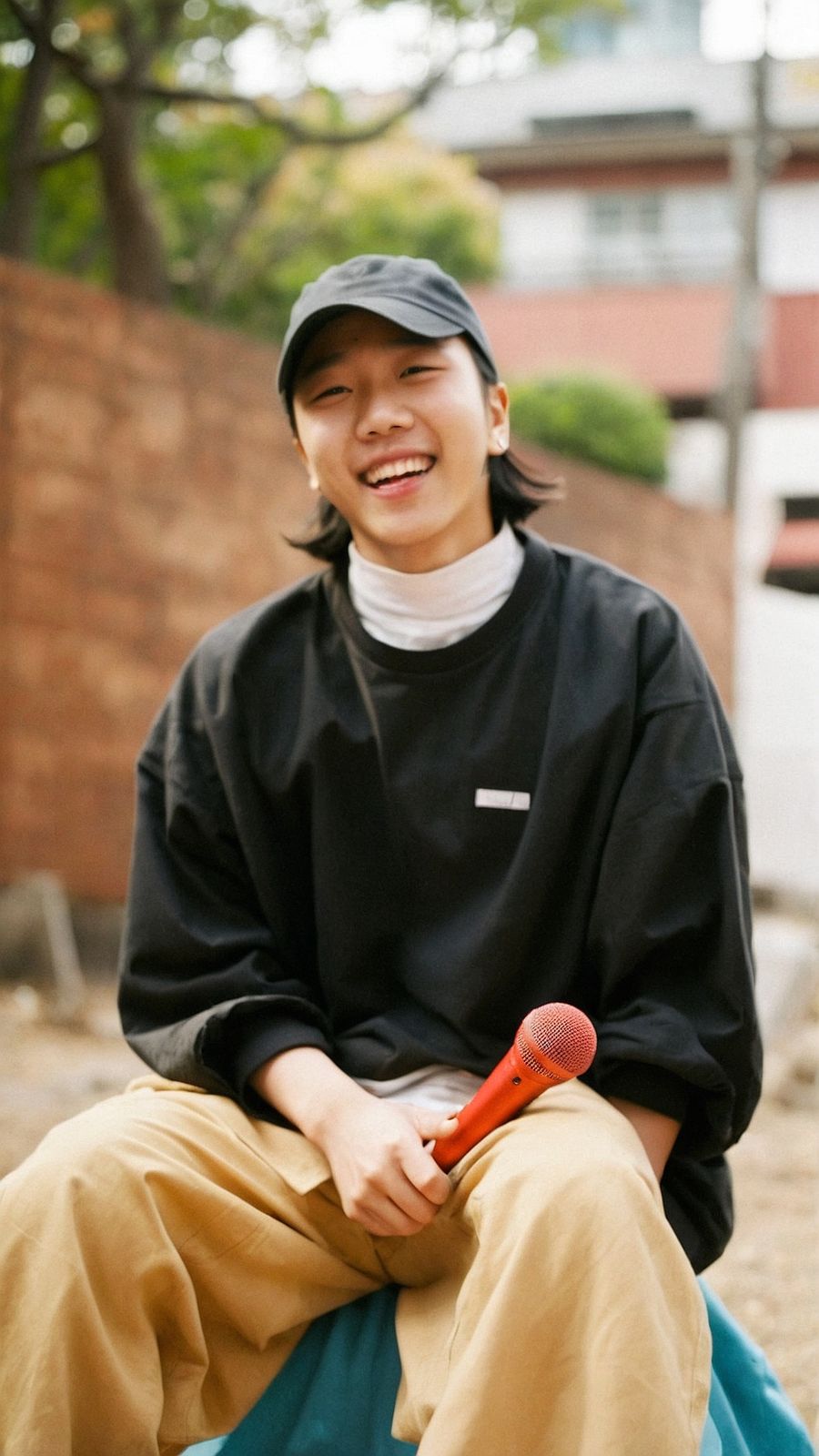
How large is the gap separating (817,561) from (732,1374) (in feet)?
43.2

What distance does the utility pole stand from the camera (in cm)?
1249

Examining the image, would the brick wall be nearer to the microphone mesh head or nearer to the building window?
the microphone mesh head

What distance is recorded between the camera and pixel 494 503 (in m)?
2.51

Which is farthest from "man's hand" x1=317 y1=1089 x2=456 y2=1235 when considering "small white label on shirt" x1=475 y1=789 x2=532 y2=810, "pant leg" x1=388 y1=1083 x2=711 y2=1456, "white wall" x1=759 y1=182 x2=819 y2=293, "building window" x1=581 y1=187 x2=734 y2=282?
"building window" x1=581 y1=187 x2=734 y2=282

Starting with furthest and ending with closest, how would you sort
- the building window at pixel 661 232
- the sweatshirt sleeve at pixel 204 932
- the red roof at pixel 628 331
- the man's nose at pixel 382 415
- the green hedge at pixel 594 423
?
the building window at pixel 661 232
the red roof at pixel 628 331
the green hedge at pixel 594 423
the man's nose at pixel 382 415
the sweatshirt sleeve at pixel 204 932

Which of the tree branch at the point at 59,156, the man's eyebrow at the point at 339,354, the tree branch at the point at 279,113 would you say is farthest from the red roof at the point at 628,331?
the man's eyebrow at the point at 339,354

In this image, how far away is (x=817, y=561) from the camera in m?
14.9

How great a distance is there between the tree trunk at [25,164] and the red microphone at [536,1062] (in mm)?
7646

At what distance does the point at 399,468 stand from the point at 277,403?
4.54m

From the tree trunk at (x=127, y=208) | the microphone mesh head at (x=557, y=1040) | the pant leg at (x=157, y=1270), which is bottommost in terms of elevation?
the pant leg at (x=157, y=1270)

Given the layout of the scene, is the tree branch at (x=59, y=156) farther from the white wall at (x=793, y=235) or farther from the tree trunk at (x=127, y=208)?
the white wall at (x=793, y=235)

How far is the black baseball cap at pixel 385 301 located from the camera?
221 cm

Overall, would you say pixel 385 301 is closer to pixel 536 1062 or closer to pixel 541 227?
pixel 536 1062

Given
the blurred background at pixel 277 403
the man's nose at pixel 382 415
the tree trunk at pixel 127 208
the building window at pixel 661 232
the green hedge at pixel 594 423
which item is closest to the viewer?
the man's nose at pixel 382 415
